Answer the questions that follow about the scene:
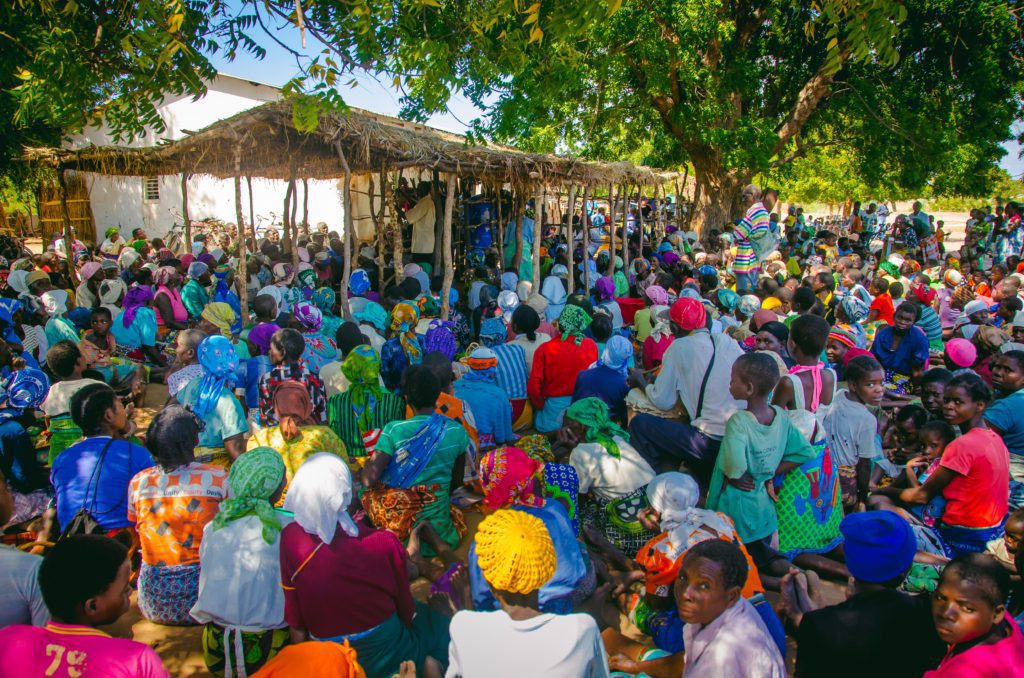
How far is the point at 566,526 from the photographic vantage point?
9.74 feet

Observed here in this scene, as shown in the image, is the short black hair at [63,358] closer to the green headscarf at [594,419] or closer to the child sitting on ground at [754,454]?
the green headscarf at [594,419]

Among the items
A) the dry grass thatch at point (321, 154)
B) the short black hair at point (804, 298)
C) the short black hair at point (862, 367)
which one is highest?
the dry grass thatch at point (321, 154)

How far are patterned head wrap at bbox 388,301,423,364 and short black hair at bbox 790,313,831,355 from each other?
11.2 ft

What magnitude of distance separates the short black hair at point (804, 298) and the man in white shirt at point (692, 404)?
3228 millimetres

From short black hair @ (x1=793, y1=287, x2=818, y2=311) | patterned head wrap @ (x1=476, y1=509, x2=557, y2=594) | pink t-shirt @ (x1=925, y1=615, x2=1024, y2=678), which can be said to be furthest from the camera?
short black hair @ (x1=793, y1=287, x2=818, y2=311)

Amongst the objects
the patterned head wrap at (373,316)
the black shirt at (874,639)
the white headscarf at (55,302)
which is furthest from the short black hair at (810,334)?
the white headscarf at (55,302)

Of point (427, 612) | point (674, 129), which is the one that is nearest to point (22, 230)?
point (674, 129)

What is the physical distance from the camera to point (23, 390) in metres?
4.50

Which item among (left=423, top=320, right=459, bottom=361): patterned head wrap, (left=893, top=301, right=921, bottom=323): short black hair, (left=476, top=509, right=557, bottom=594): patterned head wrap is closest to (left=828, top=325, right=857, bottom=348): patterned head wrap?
(left=893, top=301, right=921, bottom=323): short black hair

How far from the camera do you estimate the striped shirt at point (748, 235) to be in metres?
9.02

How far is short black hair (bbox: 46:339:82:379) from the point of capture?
455cm

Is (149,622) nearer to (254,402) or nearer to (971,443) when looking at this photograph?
(254,402)

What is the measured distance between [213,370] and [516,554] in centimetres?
292

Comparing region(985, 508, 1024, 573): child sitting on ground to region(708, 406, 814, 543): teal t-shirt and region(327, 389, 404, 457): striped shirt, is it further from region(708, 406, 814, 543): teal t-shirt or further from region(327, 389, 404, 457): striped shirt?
region(327, 389, 404, 457): striped shirt
